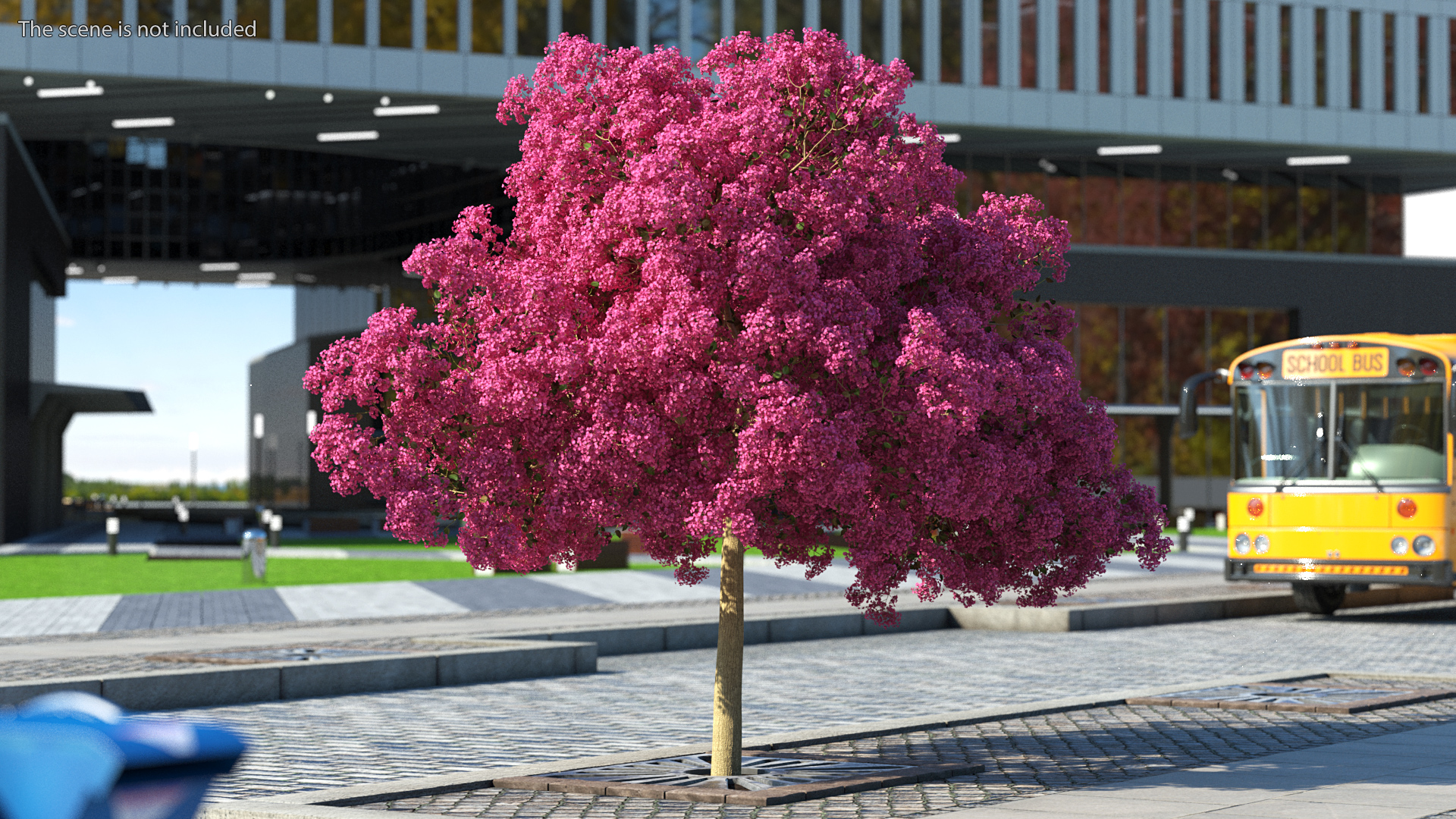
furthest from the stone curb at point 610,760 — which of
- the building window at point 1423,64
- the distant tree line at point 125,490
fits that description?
the distant tree line at point 125,490

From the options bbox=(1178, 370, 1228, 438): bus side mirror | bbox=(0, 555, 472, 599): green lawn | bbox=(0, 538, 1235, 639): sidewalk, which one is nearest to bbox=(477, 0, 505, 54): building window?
bbox=(0, 555, 472, 599): green lawn

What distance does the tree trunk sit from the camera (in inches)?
349

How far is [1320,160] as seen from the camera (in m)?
50.5

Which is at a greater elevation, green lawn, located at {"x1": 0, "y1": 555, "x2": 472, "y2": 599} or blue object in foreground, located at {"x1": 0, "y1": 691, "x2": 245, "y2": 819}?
blue object in foreground, located at {"x1": 0, "y1": 691, "x2": 245, "y2": 819}

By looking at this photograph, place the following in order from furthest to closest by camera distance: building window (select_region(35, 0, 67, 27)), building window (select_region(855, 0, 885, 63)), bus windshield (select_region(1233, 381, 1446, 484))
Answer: building window (select_region(855, 0, 885, 63)) < building window (select_region(35, 0, 67, 27)) < bus windshield (select_region(1233, 381, 1446, 484))

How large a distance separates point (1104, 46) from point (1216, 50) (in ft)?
11.0

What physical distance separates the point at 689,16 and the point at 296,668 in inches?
1217

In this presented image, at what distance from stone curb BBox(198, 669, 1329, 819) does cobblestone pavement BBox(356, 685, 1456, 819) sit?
66mm

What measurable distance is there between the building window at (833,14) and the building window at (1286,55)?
12255 mm

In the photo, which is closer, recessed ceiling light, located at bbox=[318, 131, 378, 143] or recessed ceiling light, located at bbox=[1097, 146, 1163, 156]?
recessed ceiling light, located at bbox=[318, 131, 378, 143]

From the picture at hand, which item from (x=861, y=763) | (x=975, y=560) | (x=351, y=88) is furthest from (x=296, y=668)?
(x=351, y=88)

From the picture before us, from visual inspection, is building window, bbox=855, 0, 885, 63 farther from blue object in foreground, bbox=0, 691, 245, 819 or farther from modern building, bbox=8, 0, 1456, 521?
blue object in foreground, bbox=0, 691, 245, 819

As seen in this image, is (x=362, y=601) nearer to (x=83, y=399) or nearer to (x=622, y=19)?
(x=622, y=19)

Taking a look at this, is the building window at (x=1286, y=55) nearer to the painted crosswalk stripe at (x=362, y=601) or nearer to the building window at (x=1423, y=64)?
the building window at (x=1423, y=64)
